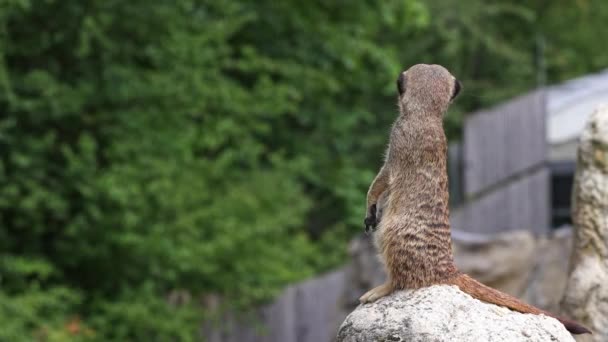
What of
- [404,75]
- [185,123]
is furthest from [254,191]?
[404,75]

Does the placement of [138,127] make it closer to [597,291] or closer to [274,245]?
[274,245]

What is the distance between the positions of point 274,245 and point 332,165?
2289 mm

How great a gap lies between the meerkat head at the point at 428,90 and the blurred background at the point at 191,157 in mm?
5115

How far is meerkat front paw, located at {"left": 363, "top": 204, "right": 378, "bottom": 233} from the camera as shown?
3.72 meters

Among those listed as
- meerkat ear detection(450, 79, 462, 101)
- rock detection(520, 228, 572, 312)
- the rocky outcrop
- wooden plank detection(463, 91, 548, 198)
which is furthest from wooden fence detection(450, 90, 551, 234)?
meerkat ear detection(450, 79, 462, 101)

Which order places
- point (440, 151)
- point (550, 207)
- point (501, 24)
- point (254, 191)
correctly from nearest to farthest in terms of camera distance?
point (440, 151) < point (254, 191) < point (550, 207) < point (501, 24)

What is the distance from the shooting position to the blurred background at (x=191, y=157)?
29.8ft

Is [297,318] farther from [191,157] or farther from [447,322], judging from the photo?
[447,322]

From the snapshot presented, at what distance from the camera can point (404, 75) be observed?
3758 mm

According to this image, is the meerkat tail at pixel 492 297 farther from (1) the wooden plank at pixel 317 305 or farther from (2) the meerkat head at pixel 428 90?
(1) the wooden plank at pixel 317 305

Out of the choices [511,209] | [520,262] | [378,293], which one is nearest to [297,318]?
[511,209]

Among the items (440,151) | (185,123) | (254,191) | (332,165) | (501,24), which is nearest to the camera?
(440,151)

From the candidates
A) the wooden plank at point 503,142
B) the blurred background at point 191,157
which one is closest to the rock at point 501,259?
the blurred background at point 191,157

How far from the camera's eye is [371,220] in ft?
12.3
